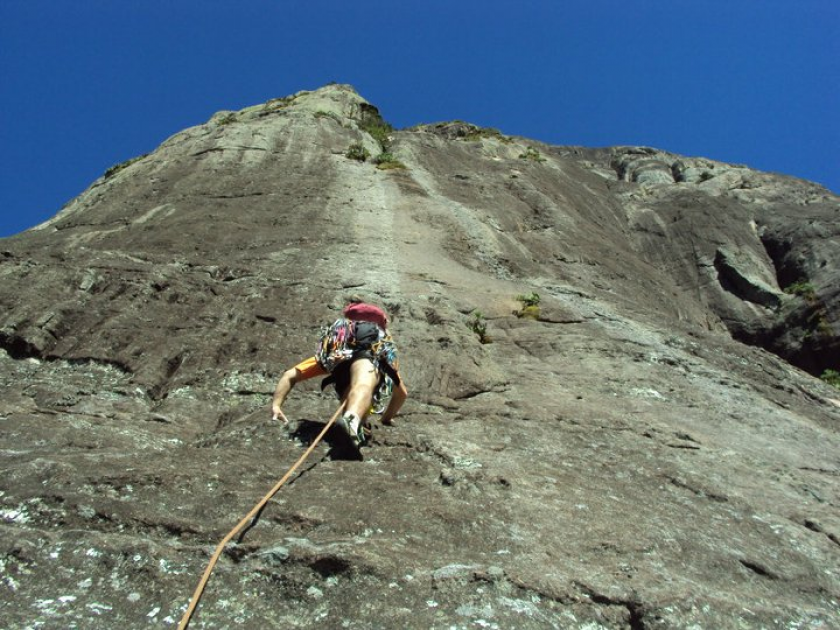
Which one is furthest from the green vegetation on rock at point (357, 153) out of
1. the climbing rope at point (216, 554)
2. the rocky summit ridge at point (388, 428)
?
the climbing rope at point (216, 554)

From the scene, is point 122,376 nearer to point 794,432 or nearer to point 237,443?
point 237,443

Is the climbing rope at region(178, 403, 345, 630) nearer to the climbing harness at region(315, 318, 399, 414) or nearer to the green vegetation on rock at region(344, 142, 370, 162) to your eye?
the climbing harness at region(315, 318, 399, 414)

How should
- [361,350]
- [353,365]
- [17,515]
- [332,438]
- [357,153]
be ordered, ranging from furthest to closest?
[357,153]
[361,350]
[353,365]
[332,438]
[17,515]

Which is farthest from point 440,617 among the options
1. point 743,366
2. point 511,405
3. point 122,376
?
point 743,366

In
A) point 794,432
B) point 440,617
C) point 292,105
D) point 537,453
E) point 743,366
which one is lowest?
point 440,617

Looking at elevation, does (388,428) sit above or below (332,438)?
above

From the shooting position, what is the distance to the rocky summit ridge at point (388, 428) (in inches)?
195

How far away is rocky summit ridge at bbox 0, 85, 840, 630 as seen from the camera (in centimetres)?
496

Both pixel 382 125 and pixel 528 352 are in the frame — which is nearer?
pixel 528 352

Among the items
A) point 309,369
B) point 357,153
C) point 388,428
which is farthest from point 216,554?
point 357,153

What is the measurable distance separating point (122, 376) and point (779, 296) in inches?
876

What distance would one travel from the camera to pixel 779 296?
2541cm

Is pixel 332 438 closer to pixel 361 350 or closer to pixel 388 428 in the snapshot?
pixel 388 428

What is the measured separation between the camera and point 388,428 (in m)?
7.83
